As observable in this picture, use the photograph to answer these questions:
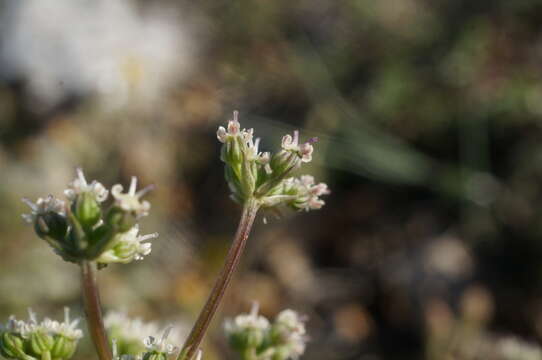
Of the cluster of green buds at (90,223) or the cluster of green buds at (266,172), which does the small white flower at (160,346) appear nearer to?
the cluster of green buds at (90,223)

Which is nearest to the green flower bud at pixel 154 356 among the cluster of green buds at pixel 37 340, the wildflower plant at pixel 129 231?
the wildflower plant at pixel 129 231

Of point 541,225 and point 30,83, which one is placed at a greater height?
point 30,83

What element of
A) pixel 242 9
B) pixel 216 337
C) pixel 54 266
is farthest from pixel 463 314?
pixel 242 9

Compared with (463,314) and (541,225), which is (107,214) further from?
(541,225)

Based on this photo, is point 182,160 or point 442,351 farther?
point 182,160

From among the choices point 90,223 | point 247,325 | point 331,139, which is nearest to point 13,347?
point 90,223

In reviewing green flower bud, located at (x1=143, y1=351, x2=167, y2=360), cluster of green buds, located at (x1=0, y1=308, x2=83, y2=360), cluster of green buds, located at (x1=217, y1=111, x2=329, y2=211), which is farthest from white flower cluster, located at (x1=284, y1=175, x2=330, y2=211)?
cluster of green buds, located at (x1=0, y1=308, x2=83, y2=360)

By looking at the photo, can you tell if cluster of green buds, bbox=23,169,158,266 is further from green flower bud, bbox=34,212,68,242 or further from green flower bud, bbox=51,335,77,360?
green flower bud, bbox=51,335,77,360

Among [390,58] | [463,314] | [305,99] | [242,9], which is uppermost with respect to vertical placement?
[242,9]
